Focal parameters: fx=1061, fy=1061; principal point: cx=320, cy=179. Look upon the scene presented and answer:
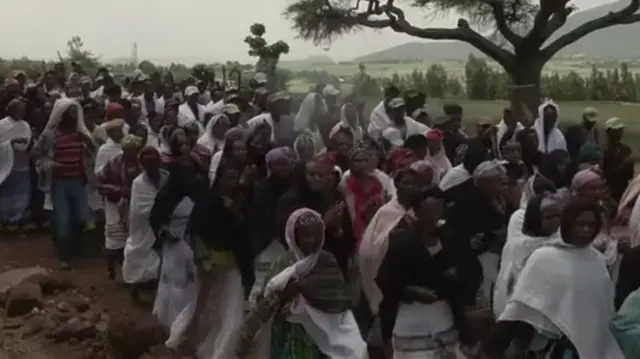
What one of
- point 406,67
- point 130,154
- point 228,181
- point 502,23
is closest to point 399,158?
point 228,181

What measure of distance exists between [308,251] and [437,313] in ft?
2.37

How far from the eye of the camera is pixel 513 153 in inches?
299

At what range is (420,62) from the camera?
2111 cm

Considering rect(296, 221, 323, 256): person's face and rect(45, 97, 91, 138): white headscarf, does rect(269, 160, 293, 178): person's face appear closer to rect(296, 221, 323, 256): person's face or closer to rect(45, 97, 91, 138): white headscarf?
rect(296, 221, 323, 256): person's face

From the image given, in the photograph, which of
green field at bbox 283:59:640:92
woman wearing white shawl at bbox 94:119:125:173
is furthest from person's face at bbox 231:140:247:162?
green field at bbox 283:59:640:92

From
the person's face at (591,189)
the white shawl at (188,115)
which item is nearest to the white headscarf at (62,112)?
the white shawl at (188,115)

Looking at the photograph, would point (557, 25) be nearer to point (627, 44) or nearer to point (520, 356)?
point (627, 44)

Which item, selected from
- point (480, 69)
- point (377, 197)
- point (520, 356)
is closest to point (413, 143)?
point (377, 197)

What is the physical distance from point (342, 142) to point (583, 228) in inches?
155

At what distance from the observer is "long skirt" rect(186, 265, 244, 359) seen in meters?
6.91

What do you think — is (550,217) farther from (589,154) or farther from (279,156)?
(589,154)

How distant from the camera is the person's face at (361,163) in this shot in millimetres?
6648

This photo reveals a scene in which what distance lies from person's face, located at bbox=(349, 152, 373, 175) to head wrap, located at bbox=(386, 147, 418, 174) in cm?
70

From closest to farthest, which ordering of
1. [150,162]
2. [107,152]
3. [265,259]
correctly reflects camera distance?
1. [265,259]
2. [150,162]
3. [107,152]
